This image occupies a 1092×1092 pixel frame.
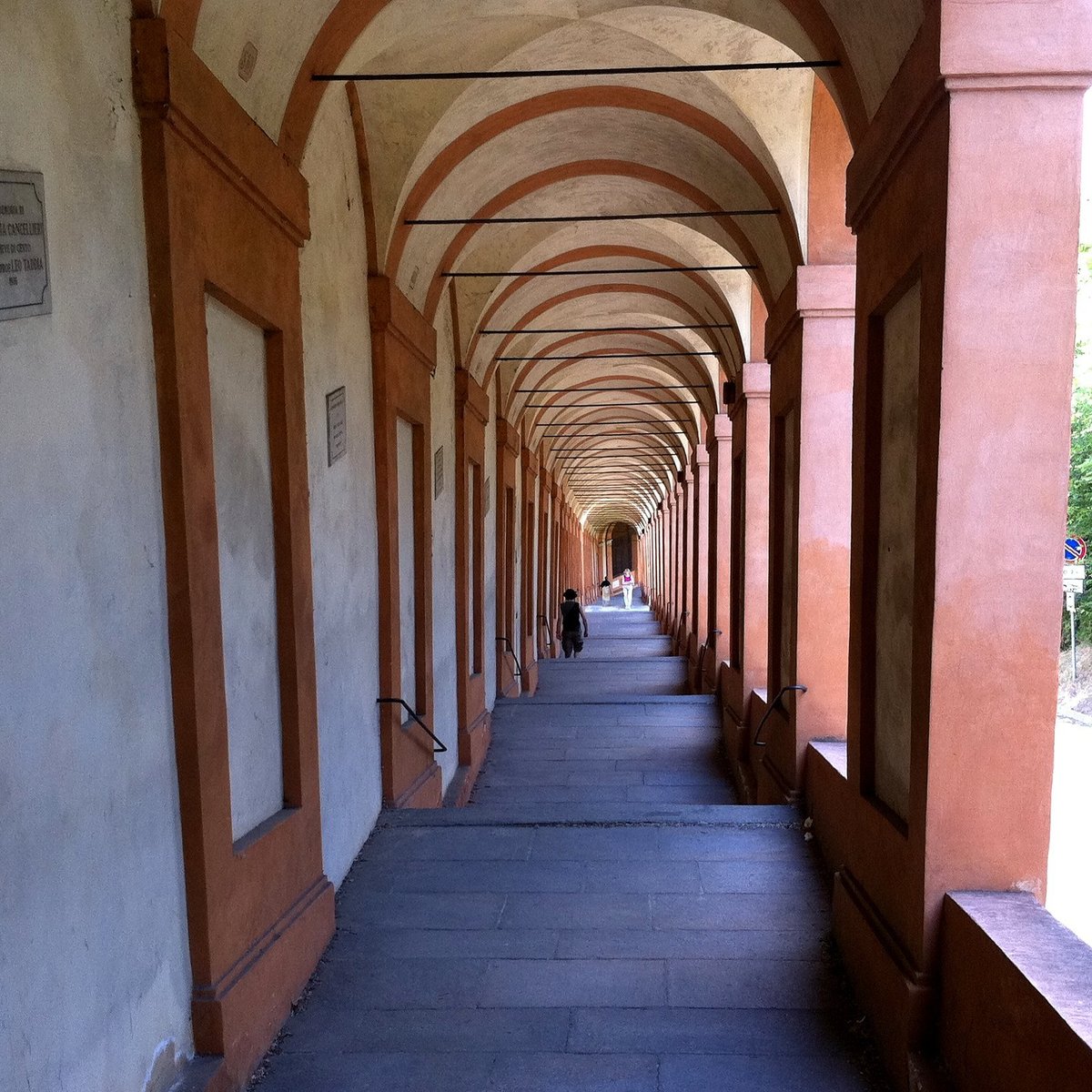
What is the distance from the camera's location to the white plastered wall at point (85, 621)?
7.38 feet

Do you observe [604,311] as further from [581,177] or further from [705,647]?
[581,177]

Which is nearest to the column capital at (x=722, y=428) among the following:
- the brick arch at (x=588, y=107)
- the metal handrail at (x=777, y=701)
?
the metal handrail at (x=777, y=701)

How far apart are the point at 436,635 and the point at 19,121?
6.21 metres

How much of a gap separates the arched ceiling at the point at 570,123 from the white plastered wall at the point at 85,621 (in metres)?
0.69

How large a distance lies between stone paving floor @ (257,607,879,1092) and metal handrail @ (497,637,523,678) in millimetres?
6297

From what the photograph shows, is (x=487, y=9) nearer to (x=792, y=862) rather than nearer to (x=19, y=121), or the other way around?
(x=19, y=121)

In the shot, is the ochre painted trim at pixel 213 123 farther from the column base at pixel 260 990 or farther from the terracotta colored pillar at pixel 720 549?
the terracotta colored pillar at pixel 720 549

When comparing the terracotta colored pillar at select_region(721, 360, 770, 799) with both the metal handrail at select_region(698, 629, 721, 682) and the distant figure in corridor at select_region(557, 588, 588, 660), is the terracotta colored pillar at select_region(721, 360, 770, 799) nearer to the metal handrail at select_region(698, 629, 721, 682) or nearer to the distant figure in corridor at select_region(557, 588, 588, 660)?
the metal handrail at select_region(698, 629, 721, 682)

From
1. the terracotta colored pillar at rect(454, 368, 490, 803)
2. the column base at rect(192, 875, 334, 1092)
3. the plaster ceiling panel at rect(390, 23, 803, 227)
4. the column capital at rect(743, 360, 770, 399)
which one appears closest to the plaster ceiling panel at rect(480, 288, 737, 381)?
the terracotta colored pillar at rect(454, 368, 490, 803)

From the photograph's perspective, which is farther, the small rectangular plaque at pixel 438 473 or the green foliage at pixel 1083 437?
the small rectangular plaque at pixel 438 473

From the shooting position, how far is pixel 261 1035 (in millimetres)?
3551

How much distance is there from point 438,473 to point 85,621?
5.95 m

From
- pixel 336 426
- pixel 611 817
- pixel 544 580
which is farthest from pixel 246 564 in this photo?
pixel 544 580

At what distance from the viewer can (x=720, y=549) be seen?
12.8 meters
